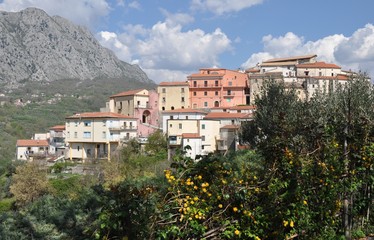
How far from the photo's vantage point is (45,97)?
163 meters

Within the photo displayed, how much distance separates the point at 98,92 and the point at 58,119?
150ft

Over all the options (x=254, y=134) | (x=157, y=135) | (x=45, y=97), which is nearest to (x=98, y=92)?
(x=45, y=97)

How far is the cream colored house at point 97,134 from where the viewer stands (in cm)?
5694

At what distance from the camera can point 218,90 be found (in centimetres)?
6831

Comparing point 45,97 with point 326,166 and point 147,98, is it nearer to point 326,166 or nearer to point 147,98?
point 147,98

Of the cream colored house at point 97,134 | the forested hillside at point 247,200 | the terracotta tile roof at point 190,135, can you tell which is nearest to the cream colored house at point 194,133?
the terracotta tile roof at point 190,135

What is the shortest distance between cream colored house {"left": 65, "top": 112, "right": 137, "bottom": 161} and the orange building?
41.4 ft

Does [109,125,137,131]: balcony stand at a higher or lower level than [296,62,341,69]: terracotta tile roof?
lower

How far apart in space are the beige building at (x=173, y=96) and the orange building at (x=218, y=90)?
1353mm

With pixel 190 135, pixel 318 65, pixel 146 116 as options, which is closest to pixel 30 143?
pixel 146 116

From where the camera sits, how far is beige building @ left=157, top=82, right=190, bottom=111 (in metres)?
66.9

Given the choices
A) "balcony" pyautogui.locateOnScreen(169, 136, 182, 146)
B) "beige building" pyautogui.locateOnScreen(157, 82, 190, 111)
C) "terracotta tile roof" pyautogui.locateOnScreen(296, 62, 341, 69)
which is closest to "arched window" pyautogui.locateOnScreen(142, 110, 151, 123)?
"beige building" pyautogui.locateOnScreen(157, 82, 190, 111)

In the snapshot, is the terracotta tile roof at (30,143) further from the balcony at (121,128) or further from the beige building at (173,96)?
the balcony at (121,128)

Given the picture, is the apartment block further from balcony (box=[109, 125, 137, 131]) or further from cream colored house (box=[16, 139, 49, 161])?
cream colored house (box=[16, 139, 49, 161])
